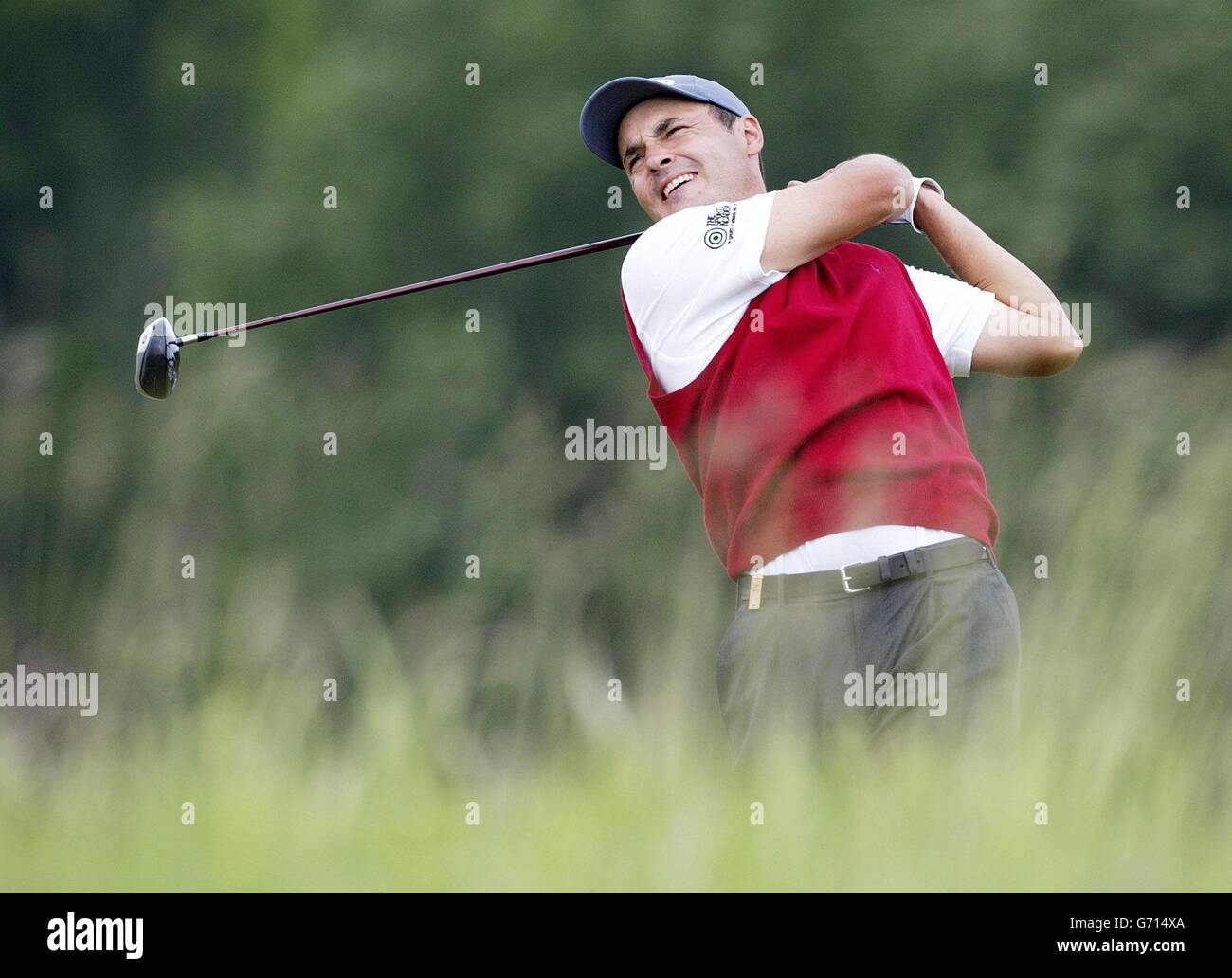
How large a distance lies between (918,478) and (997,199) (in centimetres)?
795

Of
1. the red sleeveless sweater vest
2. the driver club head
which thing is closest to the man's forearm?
the red sleeveless sweater vest

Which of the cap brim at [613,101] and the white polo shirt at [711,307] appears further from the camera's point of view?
the cap brim at [613,101]

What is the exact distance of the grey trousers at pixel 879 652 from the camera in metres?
2.68

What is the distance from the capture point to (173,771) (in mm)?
2150

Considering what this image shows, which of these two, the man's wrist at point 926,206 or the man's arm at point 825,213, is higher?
the man's wrist at point 926,206

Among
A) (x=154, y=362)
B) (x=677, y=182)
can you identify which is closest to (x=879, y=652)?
(x=677, y=182)

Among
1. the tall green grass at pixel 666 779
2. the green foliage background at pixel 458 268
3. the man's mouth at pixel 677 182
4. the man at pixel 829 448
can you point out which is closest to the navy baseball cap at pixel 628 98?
the man's mouth at pixel 677 182

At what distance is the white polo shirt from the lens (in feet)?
9.25

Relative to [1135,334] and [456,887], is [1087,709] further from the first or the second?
[1135,334]

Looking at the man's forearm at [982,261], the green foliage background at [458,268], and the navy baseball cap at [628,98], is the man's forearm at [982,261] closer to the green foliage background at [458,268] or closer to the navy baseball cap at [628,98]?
the navy baseball cap at [628,98]

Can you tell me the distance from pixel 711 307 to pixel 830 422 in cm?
29

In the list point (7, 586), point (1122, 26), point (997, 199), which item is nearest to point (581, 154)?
point (997, 199)

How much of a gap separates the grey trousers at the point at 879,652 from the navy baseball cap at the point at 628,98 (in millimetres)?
1056

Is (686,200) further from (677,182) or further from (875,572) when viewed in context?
(875,572)
